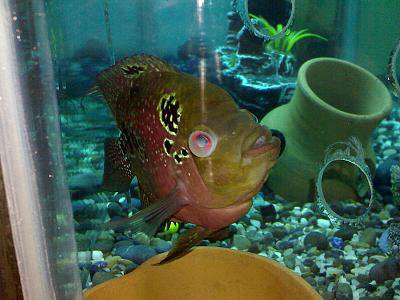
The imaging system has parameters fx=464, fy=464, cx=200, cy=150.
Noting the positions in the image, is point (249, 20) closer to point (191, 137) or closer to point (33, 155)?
point (191, 137)

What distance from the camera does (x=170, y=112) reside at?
113 cm

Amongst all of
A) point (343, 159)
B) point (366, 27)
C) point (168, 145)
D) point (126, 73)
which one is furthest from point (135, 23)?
point (366, 27)

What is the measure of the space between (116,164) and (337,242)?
1.80 metres

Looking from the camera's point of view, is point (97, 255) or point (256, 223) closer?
point (97, 255)

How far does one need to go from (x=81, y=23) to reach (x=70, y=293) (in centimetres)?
106

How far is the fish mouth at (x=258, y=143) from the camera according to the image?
99 cm

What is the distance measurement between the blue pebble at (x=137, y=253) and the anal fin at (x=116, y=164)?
1078 millimetres

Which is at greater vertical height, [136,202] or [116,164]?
[116,164]

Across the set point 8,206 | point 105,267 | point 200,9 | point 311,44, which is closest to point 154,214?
point 8,206

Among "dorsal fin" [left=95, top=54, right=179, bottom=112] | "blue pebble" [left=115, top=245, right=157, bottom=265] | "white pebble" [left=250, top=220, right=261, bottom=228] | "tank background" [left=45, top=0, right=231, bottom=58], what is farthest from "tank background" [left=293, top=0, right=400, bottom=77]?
"dorsal fin" [left=95, top=54, right=179, bottom=112]

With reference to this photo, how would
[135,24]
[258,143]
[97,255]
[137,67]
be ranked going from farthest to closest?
[97,255], [135,24], [137,67], [258,143]

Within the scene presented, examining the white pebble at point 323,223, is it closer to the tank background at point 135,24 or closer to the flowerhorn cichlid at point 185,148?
the tank background at point 135,24

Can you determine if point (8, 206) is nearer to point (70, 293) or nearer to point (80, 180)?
point (70, 293)

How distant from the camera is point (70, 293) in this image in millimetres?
939
